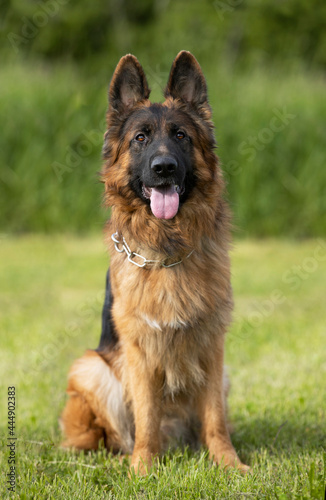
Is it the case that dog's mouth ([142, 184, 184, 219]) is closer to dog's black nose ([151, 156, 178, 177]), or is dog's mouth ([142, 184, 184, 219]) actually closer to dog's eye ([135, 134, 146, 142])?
dog's black nose ([151, 156, 178, 177])

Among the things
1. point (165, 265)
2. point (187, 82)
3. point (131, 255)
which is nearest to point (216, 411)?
point (165, 265)

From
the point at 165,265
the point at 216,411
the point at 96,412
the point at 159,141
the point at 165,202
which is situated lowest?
the point at 96,412

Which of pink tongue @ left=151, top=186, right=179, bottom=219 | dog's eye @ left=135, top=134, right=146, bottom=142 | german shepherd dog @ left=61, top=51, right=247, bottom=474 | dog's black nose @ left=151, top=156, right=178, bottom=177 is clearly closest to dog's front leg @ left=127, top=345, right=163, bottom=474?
german shepherd dog @ left=61, top=51, right=247, bottom=474

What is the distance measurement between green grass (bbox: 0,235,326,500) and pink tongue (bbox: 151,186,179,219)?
73 centimetres

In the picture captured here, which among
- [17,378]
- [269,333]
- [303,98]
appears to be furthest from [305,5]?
[17,378]

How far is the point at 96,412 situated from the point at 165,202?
60.5 inches

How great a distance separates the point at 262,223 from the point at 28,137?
17.2 ft

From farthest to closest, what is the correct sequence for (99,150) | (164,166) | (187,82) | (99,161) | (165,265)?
(99,150) → (99,161) → (187,82) → (165,265) → (164,166)

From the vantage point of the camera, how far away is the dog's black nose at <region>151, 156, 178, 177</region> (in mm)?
3664

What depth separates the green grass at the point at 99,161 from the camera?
42.4 ft

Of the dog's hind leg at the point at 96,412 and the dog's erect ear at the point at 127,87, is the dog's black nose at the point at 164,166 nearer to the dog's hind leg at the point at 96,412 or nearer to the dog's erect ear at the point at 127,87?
the dog's erect ear at the point at 127,87

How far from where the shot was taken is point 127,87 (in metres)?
4.06

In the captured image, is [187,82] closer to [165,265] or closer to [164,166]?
[164,166]

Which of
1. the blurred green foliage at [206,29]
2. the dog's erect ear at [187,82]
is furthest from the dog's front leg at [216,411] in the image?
the blurred green foliage at [206,29]
